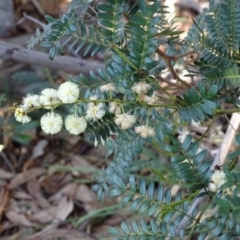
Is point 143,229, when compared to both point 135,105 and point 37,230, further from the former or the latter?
point 37,230

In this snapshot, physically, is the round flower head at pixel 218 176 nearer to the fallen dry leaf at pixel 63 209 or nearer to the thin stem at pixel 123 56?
the thin stem at pixel 123 56

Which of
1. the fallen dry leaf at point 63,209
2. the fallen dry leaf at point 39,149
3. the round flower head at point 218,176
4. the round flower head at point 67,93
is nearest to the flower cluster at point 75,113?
the round flower head at point 67,93

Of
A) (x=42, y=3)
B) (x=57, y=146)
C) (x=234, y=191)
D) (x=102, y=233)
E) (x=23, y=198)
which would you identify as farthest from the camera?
(x=42, y=3)

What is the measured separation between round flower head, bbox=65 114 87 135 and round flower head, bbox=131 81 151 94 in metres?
0.08

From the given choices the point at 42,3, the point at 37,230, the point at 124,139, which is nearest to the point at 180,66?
the point at 124,139

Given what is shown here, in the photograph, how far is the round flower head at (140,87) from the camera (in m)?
0.61

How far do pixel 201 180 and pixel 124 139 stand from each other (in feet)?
0.41

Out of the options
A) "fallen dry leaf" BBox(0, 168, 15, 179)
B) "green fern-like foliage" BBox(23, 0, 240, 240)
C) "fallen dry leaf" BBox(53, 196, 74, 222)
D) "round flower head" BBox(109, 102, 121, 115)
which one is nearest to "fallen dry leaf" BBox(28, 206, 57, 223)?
"fallen dry leaf" BBox(53, 196, 74, 222)

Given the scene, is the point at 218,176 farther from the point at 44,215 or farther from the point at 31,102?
the point at 44,215

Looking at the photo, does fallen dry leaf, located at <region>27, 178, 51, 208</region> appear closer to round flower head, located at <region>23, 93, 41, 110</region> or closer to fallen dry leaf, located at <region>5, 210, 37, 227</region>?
fallen dry leaf, located at <region>5, 210, 37, 227</region>

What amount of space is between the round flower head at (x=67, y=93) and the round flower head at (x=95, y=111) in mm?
47

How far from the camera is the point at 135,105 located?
24.3 inches

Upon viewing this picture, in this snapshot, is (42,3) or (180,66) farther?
(42,3)

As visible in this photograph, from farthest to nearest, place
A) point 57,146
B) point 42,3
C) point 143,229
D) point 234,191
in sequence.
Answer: point 42,3, point 57,146, point 143,229, point 234,191
